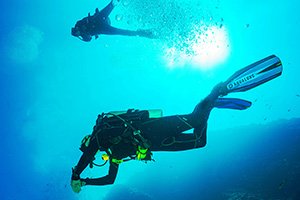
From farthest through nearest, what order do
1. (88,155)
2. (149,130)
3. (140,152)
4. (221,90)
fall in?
1. (221,90)
2. (149,130)
3. (140,152)
4. (88,155)

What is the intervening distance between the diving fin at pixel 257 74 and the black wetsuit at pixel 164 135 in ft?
1.98

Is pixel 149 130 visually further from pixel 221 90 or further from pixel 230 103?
pixel 230 103

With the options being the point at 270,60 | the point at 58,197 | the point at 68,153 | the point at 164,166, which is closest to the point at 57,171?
the point at 68,153

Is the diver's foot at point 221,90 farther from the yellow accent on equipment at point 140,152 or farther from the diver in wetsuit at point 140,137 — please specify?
the yellow accent on equipment at point 140,152

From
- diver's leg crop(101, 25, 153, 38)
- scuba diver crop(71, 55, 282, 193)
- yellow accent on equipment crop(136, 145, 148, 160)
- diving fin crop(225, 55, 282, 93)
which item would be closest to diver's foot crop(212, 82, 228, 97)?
scuba diver crop(71, 55, 282, 193)

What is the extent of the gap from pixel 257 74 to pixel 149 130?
121 inches

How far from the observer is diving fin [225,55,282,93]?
15.9 ft

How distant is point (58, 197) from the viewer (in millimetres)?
47750

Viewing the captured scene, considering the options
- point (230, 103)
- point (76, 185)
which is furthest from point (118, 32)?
point (76, 185)

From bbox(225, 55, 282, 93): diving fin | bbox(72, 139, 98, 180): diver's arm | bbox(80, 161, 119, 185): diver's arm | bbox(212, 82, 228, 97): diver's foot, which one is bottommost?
bbox(80, 161, 119, 185): diver's arm

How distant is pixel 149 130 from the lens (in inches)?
169

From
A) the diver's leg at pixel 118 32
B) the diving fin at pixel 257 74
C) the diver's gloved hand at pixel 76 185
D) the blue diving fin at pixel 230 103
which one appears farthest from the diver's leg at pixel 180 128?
the diver's leg at pixel 118 32

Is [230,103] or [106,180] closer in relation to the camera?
[106,180]

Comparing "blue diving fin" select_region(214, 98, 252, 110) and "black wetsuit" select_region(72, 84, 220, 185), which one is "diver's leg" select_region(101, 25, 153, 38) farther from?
"blue diving fin" select_region(214, 98, 252, 110)
